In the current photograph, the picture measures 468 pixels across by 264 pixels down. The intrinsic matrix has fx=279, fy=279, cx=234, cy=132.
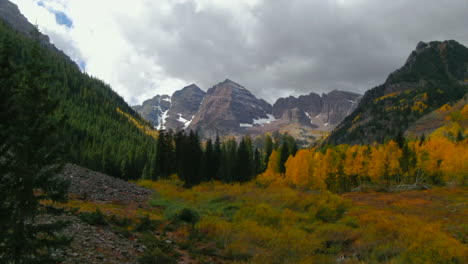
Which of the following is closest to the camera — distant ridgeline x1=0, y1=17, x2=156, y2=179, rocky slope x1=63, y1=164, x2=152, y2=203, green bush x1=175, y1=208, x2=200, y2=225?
distant ridgeline x1=0, y1=17, x2=156, y2=179

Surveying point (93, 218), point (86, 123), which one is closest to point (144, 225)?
point (93, 218)

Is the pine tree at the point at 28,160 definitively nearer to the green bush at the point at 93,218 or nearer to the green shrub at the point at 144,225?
the green bush at the point at 93,218

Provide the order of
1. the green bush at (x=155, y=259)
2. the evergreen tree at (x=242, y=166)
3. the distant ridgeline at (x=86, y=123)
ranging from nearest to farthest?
the distant ridgeline at (x=86, y=123)
the green bush at (x=155, y=259)
the evergreen tree at (x=242, y=166)

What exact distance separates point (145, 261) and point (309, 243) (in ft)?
32.0

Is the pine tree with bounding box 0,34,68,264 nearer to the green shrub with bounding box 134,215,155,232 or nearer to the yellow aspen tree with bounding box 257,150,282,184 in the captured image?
the green shrub with bounding box 134,215,155,232

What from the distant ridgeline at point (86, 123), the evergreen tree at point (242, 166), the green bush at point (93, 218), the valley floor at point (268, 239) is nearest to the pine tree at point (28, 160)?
the distant ridgeline at point (86, 123)

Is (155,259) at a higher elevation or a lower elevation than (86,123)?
lower

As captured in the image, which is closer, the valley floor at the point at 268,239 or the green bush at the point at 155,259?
the green bush at the point at 155,259

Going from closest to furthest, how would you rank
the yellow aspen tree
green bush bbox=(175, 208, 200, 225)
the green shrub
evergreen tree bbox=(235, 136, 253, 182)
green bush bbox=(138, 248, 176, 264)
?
green bush bbox=(138, 248, 176, 264) → the green shrub → green bush bbox=(175, 208, 200, 225) → the yellow aspen tree → evergreen tree bbox=(235, 136, 253, 182)

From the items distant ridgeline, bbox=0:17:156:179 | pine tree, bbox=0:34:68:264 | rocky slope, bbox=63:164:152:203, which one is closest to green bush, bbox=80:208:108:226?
distant ridgeline, bbox=0:17:156:179

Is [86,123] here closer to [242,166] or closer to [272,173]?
[242,166]

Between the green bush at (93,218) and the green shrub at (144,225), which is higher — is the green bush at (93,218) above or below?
above

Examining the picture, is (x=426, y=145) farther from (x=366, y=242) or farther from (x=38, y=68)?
(x=38, y=68)

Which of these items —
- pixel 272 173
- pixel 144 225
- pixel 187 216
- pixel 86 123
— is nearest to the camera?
pixel 144 225
